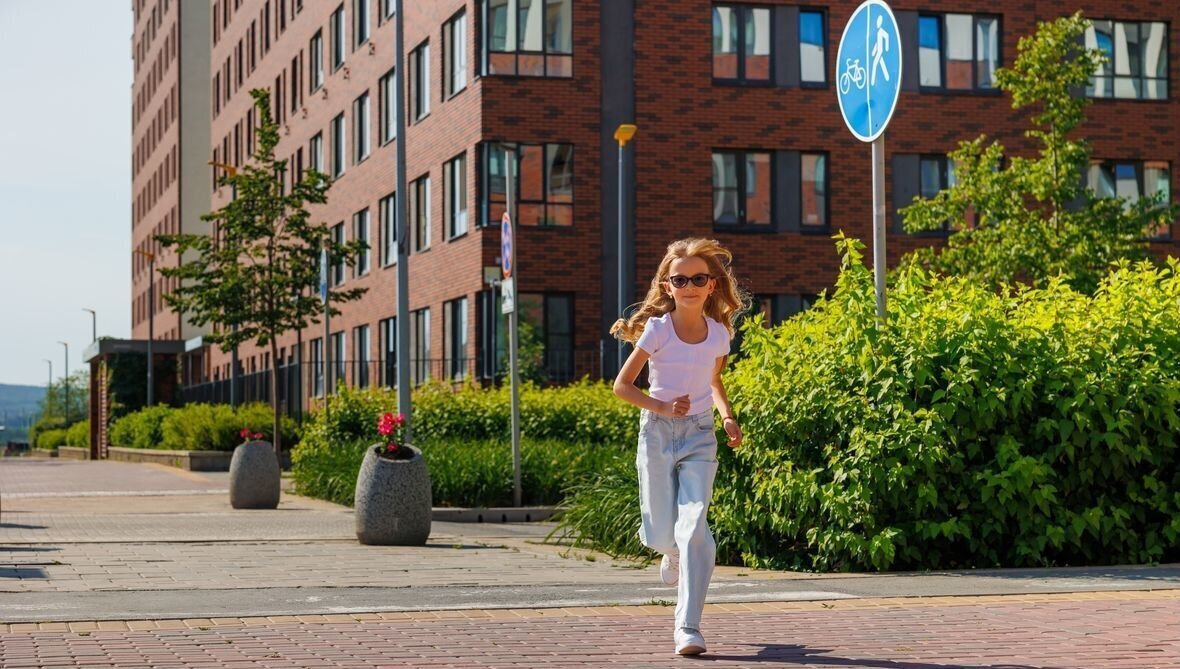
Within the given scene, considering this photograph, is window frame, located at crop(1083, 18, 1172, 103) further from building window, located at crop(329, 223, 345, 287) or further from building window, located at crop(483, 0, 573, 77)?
building window, located at crop(329, 223, 345, 287)

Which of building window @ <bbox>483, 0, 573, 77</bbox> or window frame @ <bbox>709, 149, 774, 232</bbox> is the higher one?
building window @ <bbox>483, 0, 573, 77</bbox>

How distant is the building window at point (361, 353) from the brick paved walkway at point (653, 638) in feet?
120

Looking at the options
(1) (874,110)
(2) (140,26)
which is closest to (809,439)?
(1) (874,110)

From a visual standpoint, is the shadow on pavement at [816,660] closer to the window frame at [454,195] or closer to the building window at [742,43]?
the window frame at [454,195]

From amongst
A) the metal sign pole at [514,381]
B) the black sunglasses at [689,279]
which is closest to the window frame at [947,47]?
the metal sign pole at [514,381]

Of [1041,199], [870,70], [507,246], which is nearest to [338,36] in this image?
[1041,199]

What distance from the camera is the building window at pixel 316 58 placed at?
52500 mm

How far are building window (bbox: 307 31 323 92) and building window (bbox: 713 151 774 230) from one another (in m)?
18.8

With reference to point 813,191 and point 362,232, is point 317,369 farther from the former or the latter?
point 813,191

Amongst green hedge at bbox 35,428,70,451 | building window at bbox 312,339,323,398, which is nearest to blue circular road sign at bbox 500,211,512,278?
building window at bbox 312,339,323,398

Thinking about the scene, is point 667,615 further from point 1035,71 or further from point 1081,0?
point 1081,0

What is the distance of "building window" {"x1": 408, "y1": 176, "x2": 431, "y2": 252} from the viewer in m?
40.3

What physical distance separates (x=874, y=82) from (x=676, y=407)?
4.99m

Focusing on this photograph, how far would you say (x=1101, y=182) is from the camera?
3931 centimetres
